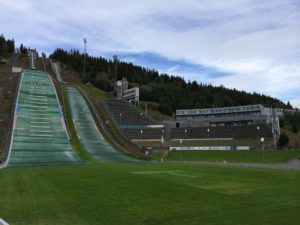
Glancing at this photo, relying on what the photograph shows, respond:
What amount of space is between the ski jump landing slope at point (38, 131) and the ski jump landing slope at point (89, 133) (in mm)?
3237

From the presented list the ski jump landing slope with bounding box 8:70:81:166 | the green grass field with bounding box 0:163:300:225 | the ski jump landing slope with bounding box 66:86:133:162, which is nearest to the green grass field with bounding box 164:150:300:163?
the ski jump landing slope with bounding box 66:86:133:162

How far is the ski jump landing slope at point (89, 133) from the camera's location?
194 ft

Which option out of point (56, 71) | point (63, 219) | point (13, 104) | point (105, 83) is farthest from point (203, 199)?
point (56, 71)

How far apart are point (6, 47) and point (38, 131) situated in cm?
11569

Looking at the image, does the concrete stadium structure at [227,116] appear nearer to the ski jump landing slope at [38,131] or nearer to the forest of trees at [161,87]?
the forest of trees at [161,87]

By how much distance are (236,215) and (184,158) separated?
2102 inches

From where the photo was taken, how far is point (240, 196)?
1691cm

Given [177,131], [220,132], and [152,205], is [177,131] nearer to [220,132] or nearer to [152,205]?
[220,132]

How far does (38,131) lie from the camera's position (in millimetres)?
65375

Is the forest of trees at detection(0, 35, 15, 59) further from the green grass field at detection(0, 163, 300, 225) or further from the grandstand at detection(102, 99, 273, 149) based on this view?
the green grass field at detection(0, 163, 300, 225)

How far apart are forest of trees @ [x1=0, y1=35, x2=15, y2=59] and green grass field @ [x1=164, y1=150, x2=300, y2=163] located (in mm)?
116919

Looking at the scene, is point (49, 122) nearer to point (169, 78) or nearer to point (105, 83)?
point (105, 83)

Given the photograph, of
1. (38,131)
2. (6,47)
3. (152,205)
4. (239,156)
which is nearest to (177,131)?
(239,156)

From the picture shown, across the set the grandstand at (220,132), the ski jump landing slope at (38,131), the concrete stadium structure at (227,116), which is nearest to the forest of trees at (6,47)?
the ski jump landing slope at (38,131)
